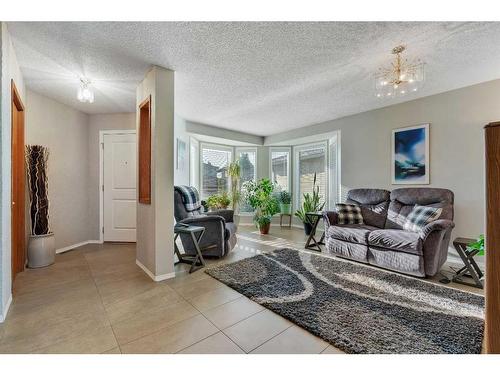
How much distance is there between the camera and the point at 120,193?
4.04 meters

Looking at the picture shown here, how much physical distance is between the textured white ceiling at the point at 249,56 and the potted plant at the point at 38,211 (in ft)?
3.08

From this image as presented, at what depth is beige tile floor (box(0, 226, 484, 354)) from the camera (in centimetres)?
144

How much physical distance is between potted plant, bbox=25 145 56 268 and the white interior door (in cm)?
101

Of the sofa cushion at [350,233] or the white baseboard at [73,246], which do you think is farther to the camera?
the white baseboard at [73,246]

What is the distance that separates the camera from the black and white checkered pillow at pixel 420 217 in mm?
2746

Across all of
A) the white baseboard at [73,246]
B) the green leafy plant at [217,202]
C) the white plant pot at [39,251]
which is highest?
the green leafy plant at [217,202]

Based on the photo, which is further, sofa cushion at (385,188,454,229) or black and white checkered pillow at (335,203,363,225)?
black and white checkered pillow at (335,203,363,225)

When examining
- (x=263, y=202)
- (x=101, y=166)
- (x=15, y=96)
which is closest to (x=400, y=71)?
(x=263, y=202)

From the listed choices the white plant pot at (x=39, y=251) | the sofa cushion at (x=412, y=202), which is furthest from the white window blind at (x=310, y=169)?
the white plant pot at (x=39, y=251)

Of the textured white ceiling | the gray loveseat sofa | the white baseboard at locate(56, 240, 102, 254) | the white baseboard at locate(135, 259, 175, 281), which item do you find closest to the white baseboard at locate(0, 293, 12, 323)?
the white baseboard at locate(135, 259, 175, 281)

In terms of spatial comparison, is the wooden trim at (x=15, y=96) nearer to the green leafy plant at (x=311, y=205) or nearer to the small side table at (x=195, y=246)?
the small side table at (x=195, y=246)

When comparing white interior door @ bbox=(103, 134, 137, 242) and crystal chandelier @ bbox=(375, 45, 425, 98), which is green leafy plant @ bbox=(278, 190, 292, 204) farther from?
crystal chandelier @ bbox=(375, 45, 425, 98)
